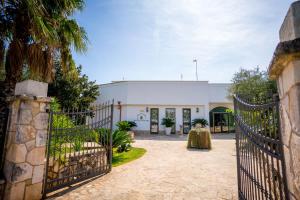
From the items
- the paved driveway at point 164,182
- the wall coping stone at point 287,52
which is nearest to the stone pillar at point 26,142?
the paved driveway at point 164,182

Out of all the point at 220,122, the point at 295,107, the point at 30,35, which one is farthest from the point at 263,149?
the point at 220,122

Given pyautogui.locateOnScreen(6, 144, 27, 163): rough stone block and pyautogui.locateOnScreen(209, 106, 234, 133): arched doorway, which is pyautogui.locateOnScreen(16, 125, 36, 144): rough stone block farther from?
pyautogui.locateOnScreen(209, 106, 234, 133): arched doorway

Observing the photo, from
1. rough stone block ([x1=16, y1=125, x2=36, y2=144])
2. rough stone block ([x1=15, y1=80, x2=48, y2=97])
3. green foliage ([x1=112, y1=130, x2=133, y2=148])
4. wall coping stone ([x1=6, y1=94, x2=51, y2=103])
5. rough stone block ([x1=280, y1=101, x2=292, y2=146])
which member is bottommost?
green foliage ([x1=112, y1=130, x2=133, y2=148])

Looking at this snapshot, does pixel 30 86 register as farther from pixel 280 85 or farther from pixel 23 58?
pixel 280 85

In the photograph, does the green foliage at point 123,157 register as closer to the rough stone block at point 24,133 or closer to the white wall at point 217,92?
the rough stone block at point 24,133

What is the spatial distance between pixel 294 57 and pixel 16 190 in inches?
177

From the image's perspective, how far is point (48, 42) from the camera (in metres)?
4.94

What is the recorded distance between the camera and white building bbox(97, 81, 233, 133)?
19.4 meters

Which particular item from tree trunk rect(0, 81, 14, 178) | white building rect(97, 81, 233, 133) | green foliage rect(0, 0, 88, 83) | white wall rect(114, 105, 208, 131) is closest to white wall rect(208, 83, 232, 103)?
white building rect(97, 81, 233, 133)

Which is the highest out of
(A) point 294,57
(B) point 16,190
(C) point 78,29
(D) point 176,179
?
(C) point 78,29

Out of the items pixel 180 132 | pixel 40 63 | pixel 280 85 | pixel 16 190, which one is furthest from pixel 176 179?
pixel 180 132

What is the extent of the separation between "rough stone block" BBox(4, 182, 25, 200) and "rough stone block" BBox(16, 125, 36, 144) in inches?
31.1

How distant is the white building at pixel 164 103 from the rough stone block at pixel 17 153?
628 inches

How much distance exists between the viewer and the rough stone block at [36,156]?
3.59 metres
